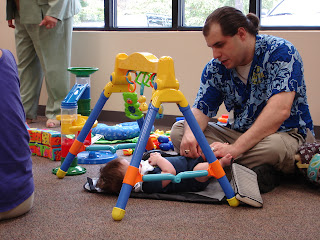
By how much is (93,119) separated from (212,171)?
619 mm

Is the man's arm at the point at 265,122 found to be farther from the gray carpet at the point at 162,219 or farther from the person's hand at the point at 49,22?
the person's hand at the point at 49,22

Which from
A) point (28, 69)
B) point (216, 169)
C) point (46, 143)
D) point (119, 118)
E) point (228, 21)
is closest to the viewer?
point (216, 169)

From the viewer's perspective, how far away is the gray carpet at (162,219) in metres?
1.46

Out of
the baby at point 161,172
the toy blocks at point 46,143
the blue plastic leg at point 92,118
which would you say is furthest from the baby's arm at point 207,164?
the toy blocks at point 46,143

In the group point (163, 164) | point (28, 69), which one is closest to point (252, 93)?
point (163, 164)

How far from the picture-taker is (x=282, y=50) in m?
1.92

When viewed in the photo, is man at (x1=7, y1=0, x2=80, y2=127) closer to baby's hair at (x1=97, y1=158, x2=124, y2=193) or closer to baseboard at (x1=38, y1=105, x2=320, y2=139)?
baseboard at (x1=38, y1=105, x2=320, y2=139)

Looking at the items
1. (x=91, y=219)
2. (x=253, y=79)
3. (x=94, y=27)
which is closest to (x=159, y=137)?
(x=253, y=79)

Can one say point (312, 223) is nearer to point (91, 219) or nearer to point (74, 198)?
point (91, 219)

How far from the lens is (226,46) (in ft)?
6.12

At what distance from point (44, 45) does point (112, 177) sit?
1856 millimetres

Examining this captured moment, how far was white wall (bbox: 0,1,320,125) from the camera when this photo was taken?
2.95m

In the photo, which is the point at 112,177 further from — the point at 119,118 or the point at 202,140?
the point at 119,118

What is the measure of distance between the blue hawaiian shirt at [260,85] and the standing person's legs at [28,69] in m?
1.90
